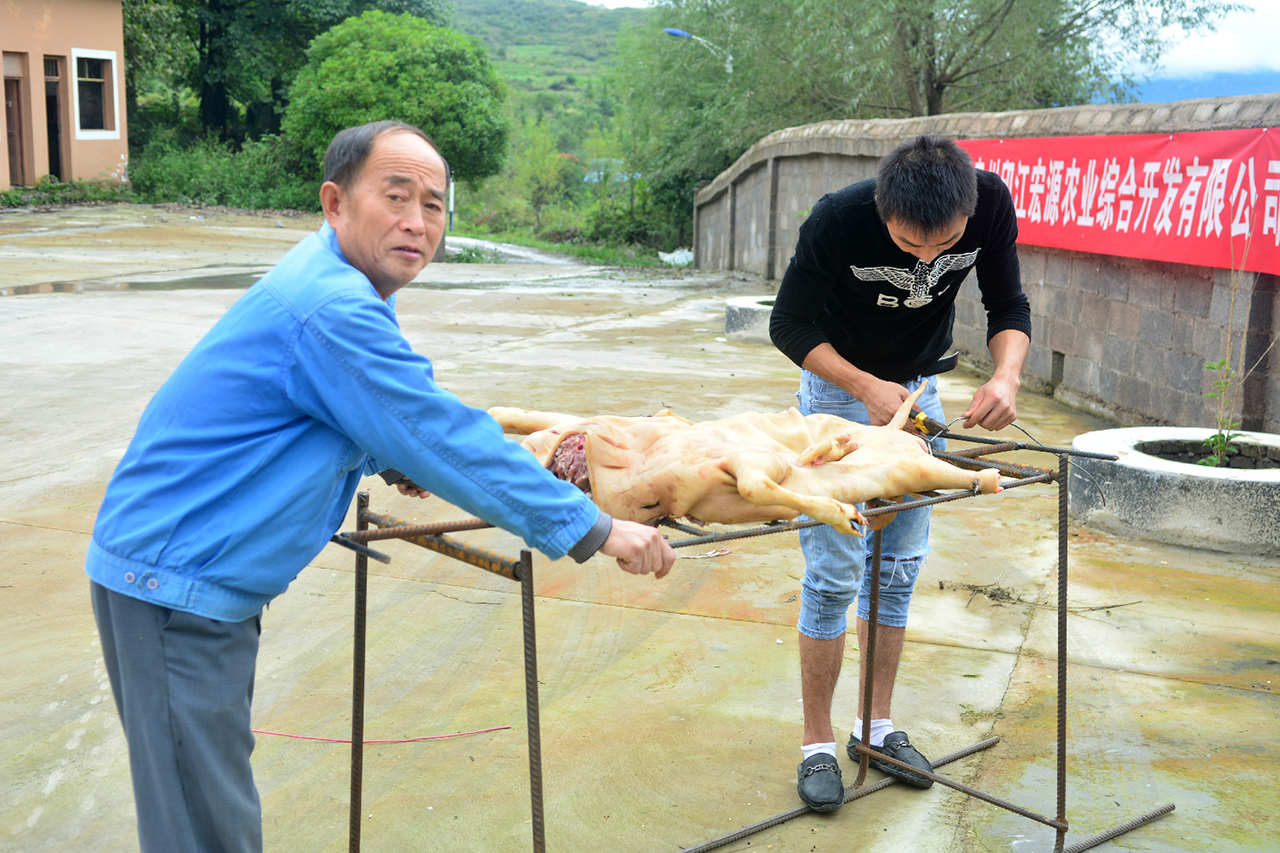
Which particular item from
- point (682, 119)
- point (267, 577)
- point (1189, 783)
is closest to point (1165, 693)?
point (1189, 783)

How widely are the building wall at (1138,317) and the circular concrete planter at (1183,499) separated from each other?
0.79m

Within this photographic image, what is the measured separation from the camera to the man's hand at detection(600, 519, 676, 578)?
190 cm

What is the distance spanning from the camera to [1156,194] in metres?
6.67

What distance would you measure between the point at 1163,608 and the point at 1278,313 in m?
2.43

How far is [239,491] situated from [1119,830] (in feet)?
7.97

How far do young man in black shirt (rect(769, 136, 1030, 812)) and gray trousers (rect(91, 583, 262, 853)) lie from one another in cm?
162

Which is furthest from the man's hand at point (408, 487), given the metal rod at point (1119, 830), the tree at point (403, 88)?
the tree at point (403, 88)

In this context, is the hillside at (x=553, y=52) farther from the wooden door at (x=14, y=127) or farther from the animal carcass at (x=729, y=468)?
the animal carcass at (x=729, y=468)

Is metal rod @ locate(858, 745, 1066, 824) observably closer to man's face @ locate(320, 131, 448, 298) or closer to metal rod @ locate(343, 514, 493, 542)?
metal rod @ locate(343, 514, 493, 542)

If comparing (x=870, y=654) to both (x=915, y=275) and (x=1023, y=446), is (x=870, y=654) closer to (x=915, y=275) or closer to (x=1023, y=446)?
(x=1023, y=446)

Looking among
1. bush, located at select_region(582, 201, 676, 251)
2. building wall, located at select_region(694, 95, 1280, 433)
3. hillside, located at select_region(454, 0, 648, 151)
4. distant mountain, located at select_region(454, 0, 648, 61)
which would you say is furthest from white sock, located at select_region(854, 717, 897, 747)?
distant mountain, located at select_region(454, 0, 648, 61)

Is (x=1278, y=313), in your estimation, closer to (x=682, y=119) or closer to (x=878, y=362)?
(x=878, y=362)

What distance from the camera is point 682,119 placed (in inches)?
965

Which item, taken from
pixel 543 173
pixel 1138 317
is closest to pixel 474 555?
pixel 1138 317
